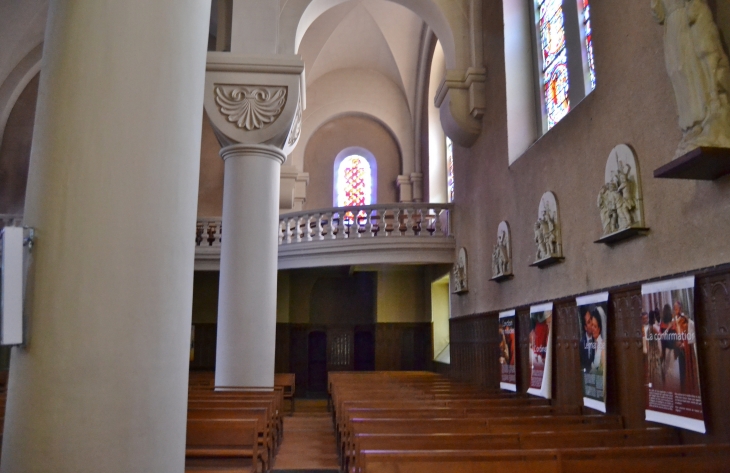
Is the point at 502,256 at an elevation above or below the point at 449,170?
below

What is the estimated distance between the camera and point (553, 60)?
809 cm

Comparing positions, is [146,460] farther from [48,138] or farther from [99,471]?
[48,138]

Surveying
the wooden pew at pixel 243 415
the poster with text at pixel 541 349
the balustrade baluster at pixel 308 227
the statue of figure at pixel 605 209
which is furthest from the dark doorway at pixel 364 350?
the statue of figure at pixel 605 209

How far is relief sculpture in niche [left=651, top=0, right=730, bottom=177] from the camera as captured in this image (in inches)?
147

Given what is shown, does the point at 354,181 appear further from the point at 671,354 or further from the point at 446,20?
the point at 671,354

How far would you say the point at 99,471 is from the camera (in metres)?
2.04

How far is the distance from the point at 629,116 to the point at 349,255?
716 cm

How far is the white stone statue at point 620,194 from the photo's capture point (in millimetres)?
5141

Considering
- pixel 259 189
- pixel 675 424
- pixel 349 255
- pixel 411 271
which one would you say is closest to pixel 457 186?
pixel 349 255

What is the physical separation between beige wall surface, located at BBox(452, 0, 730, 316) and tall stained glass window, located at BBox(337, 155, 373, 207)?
8582mm

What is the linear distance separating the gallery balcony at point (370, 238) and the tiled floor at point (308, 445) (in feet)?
10.2

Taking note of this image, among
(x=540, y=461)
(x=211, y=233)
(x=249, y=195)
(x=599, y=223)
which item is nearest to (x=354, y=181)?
(x=211, y=233)

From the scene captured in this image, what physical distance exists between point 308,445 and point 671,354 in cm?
503

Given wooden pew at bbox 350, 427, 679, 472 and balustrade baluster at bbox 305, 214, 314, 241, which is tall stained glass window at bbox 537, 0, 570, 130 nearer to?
wooden pew at bbox 350, 427, 679, 472
